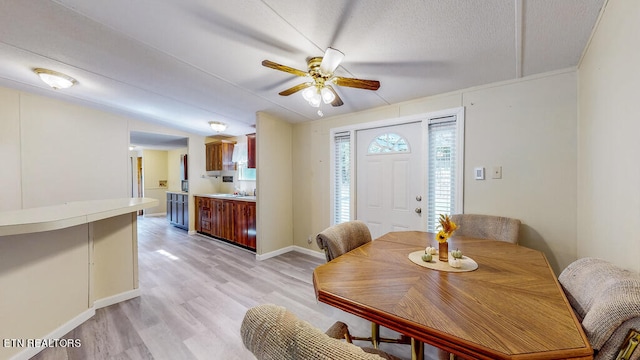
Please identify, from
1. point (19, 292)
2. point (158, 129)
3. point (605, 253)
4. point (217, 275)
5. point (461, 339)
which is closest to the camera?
point (461, 339)

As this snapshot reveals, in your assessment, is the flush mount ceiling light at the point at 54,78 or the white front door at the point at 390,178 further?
the white front door at the point at 390,178

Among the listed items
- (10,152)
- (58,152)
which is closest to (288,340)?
(10,152)

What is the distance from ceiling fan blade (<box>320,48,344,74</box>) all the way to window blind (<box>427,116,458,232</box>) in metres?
1.52

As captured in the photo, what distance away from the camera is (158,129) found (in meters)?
4.81

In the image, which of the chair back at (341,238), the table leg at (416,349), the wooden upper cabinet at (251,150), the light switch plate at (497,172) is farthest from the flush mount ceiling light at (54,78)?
the light switch plate at (497,172)

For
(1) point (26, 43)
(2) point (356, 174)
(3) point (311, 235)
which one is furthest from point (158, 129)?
(2) point (356, 174)

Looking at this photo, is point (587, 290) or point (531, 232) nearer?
point (587, 290)

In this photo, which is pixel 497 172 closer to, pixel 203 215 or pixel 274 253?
pixel 274 253

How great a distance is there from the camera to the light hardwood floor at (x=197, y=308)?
169 cm

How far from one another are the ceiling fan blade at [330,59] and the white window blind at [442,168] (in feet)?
4.98

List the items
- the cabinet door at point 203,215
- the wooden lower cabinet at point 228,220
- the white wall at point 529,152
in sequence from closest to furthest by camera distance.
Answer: the white wall at point 529,152 < the wooden lower cabinet at point 228,220 < the cabinet door at point 203,215

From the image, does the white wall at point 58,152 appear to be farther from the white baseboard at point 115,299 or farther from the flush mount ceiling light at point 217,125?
the white baseboard at point 115,299

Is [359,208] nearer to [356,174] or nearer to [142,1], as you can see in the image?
[356,174]

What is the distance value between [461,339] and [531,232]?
202 cm
